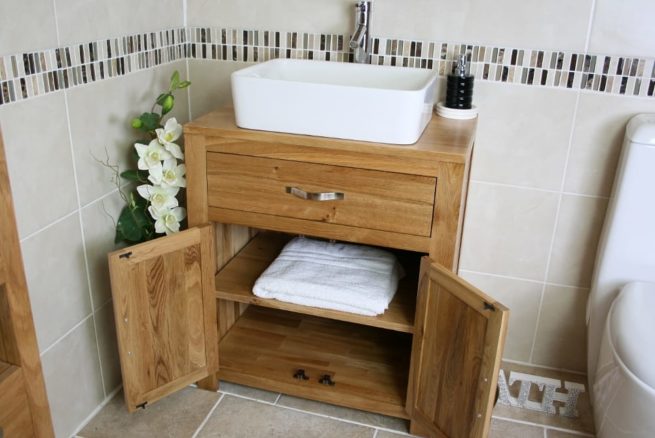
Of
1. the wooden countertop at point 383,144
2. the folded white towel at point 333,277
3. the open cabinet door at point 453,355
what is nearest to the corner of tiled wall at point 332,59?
the wooden countertop at point 383,144

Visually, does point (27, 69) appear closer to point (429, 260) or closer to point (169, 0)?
point (169, 0)

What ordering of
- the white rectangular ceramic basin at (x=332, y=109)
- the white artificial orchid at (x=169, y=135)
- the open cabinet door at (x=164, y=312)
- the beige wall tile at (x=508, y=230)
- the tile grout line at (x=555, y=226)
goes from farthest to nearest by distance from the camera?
the beige wall tile at (x=508, y=230)
the tile grout line at (x=555, y=226)
the white artificial orchid at (x=169, y=135)
the open cabinet door at (x=164, y=312)
the white rectangular ceramic basin at (x=332, y=109)

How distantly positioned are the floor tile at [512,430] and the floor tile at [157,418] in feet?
2.52

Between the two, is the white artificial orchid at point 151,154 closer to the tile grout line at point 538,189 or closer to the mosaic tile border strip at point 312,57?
the mosaic tile border strip at point 312,57

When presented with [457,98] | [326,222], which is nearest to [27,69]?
[326,222]

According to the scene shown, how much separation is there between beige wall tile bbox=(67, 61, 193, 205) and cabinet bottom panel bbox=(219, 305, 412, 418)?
24.0 inches

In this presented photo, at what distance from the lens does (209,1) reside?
5.80 ft

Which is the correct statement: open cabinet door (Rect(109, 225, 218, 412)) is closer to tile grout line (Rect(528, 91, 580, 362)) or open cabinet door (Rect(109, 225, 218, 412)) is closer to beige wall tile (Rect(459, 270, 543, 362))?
beige wall tile (Rect(459, 270, 543, 362))

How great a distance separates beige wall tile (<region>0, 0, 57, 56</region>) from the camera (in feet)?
3.85

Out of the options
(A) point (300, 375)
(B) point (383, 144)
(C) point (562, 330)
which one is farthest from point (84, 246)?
(C) point (562, 330)

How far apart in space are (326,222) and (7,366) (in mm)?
720

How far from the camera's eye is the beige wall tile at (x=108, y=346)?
1.61 m

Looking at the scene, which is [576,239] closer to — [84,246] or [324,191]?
[324,191]

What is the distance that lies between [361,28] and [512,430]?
115 centimetres
